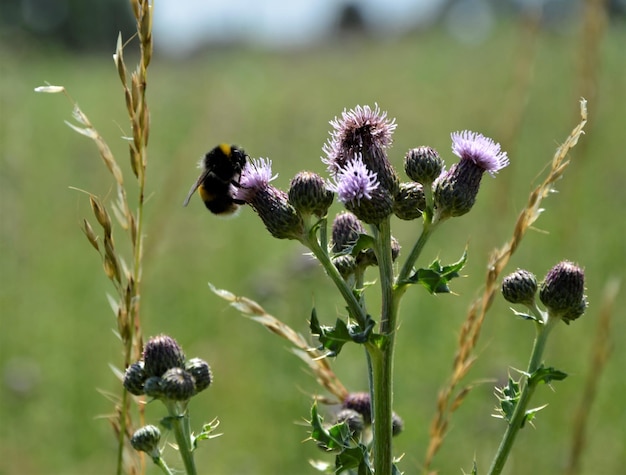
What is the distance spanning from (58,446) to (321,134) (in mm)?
8513

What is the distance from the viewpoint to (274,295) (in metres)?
6.22

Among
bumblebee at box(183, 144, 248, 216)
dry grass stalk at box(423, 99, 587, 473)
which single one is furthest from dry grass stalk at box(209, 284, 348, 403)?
bumblebee at box(183, 144, 248, 216)

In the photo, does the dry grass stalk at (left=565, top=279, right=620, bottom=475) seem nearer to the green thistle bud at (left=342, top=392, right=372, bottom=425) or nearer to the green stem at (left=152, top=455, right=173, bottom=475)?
the green thistle bud at (left=342, top=392, right=372, bottom=425)

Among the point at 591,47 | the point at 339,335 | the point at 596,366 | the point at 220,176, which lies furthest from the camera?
the point at 591,47

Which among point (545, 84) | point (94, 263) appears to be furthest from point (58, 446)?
point (545, 84)

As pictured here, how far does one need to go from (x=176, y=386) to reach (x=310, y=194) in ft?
2.25

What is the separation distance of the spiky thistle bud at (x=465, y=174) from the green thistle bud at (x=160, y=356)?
0.90m

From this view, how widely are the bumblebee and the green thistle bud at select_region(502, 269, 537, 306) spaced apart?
4.24 feet

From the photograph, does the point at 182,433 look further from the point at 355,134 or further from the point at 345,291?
the point at 355,134

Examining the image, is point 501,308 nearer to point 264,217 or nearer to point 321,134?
point 264,217

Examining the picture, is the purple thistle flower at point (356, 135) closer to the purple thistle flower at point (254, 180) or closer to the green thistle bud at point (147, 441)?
the purple thistle flower at point (254, 180)

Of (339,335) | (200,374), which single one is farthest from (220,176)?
(339,335)

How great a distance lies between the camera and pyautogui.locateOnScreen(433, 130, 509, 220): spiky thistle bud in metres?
2.29

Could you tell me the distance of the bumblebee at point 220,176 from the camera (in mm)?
3207
